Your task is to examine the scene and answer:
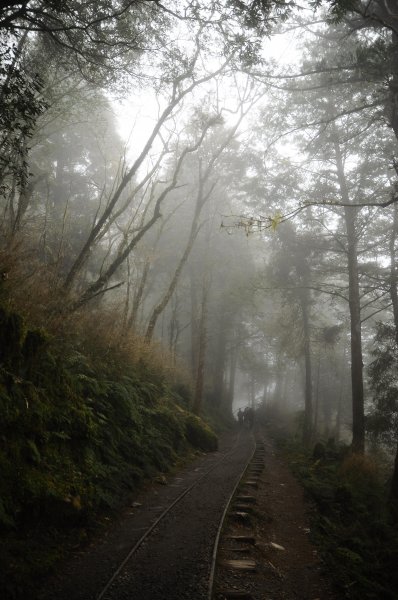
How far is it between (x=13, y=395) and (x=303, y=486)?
831 cm

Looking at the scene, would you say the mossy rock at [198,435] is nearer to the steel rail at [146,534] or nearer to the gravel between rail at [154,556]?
the steel rail at [146,534]

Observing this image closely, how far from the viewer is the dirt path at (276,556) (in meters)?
4.75

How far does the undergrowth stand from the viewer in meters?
5.20

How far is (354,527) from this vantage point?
272 inches

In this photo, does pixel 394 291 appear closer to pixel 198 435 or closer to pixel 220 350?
pixel 198 435

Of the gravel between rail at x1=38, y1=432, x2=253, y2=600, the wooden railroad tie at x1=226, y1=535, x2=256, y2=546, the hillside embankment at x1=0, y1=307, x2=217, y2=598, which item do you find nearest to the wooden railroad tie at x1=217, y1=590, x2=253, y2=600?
the gravel between rail at x1=38, y1=432, x2=253, y2=600

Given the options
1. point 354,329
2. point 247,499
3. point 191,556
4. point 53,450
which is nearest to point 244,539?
point 191,556

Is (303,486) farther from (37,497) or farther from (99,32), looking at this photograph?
(99,32)

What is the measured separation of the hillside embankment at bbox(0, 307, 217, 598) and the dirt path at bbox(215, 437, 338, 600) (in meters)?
2.17

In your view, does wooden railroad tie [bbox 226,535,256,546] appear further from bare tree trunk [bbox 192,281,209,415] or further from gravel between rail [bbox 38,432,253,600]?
bare tree trunk [bbox 192,281,209,415]

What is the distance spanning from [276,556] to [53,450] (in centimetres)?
393

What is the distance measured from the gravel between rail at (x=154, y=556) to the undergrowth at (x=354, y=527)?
1.97 meters

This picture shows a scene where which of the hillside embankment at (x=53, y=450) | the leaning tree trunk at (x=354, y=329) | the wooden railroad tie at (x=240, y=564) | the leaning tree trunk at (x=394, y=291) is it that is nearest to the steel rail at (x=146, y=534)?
the hillside embankment at (x=53, y=450)

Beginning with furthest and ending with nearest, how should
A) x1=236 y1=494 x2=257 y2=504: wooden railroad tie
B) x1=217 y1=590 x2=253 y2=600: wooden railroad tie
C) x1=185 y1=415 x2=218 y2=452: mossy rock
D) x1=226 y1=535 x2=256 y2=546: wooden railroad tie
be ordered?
x1=185 y1=415 x2=218 y2=452: mossy rock → x1=236 y1=494 x2=257 y2=504: wooden railroad tie → x1=226 y1=535 x2=256 y2=546: wooden railroad tie → x1=217 y1=590 x2=253 y2=600: wooden railroad tie
